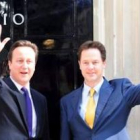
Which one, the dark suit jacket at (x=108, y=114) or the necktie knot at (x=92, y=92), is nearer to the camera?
the dark suit jacket at (x=108, y=114)

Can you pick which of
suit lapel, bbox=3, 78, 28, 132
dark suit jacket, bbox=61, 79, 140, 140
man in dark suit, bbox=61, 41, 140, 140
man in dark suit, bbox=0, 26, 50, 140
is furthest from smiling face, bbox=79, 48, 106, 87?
suit lapel, bbox=3, 78, 28, 132

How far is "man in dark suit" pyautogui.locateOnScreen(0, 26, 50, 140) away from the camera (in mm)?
3256

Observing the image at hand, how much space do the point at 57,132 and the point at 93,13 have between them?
131cm

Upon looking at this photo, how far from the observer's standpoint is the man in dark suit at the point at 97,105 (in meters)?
3.38

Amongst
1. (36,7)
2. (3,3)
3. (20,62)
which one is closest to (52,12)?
(36,7)

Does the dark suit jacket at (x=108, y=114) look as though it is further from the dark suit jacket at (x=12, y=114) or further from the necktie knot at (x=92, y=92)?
the dark suit jacket at (x=12, y=114)

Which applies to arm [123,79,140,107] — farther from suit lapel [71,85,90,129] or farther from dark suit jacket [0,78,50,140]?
dark suit jacket [0,78,50,140]

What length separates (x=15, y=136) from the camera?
324cm

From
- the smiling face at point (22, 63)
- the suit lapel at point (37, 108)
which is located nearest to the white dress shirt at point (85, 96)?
the suit lapel at point (37, 108)

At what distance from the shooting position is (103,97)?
346cm

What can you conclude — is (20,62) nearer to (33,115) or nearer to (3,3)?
(33,115)

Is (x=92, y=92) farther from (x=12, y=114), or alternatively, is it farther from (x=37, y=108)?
(x=12, y=114)

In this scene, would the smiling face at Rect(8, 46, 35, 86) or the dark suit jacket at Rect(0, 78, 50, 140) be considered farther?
the smiling face at Rect(8, 46, 35, 86)

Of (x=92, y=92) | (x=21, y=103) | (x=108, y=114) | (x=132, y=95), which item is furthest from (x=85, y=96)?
(x=21, y=103)
